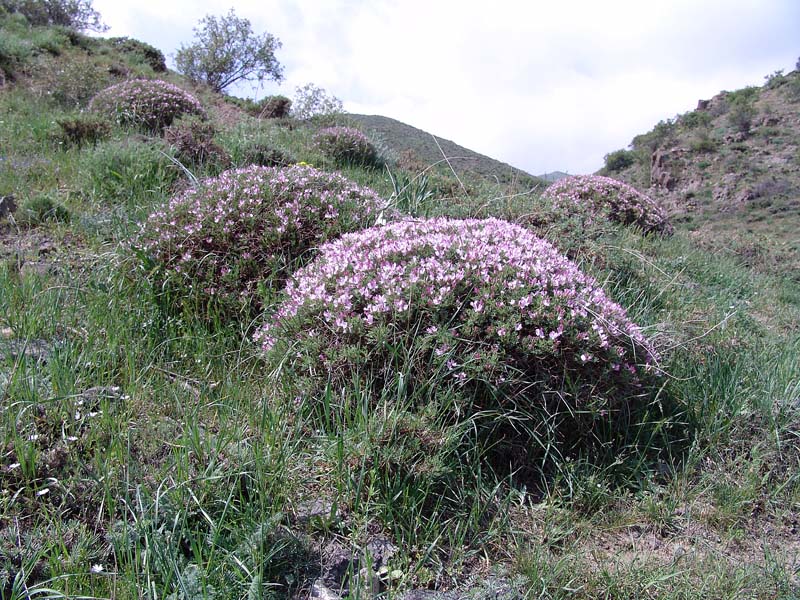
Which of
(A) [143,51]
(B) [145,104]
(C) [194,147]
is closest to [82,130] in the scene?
(B) [145,104]

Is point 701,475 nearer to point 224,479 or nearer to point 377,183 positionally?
point 224,479

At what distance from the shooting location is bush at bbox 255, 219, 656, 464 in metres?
2.72

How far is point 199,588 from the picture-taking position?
1874mm

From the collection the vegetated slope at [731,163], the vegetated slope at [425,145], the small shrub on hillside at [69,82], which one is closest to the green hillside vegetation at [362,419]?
the small shrub on hillside at [69,82]

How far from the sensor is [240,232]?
12.9ft

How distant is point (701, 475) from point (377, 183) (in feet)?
16.5

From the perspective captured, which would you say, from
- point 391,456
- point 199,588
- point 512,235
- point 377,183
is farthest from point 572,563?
point 377,183

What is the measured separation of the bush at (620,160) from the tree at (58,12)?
2969 centimetres

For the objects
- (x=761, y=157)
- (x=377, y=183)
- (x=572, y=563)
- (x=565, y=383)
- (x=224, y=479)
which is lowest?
(x=572, y=563)

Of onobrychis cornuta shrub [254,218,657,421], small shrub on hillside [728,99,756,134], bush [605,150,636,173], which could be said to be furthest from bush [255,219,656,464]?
bush [605,150,636,173]

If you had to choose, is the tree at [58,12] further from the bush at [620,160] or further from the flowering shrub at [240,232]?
the bush at [620,160]

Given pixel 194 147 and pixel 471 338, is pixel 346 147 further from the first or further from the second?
pixel 471 338

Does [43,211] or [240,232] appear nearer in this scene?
[240,232]

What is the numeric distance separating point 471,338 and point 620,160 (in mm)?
38504
